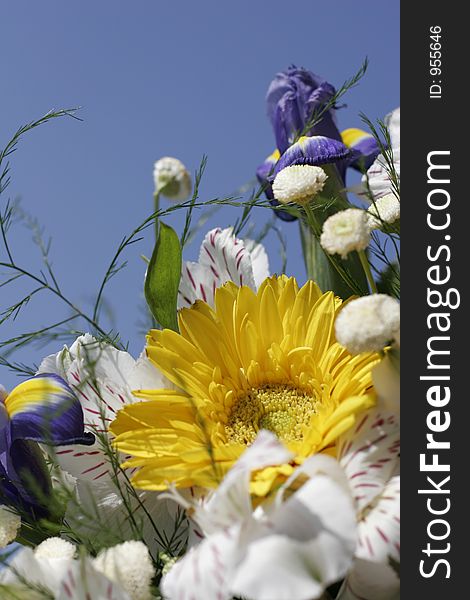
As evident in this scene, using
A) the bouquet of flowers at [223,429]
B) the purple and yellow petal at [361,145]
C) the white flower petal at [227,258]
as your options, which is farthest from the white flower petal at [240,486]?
the purple and yellow petal at [361,145]

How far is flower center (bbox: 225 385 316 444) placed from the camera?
0.57 m

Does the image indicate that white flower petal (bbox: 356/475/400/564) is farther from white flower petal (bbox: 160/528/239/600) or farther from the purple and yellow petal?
the purple and yellow petal

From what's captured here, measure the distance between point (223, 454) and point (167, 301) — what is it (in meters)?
0.15

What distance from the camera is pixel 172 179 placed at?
0.69 meters

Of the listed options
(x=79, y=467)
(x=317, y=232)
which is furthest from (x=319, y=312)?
(x=79, y=467)

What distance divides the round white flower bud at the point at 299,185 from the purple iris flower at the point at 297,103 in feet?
0.84

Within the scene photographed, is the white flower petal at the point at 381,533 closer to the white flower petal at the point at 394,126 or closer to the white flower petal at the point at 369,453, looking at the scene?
the white flower petal at the point at 369,453

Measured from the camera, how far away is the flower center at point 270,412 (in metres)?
0.57

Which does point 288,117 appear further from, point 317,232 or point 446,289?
point 446,289

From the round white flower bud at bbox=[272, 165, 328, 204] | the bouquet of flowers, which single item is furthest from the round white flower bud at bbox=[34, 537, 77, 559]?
the round white flower bud at bbox=[272, 165, 328, 204]

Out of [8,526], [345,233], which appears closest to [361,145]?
[345,233]

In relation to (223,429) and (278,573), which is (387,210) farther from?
(278,573)

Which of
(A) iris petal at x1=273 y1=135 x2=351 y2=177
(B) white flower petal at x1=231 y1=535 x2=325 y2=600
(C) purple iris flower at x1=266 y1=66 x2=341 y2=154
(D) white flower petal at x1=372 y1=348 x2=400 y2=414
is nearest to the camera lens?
(B) white flower petal at x1=231 y1=535 x2=325 y2=600

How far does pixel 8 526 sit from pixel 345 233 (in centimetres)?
26
